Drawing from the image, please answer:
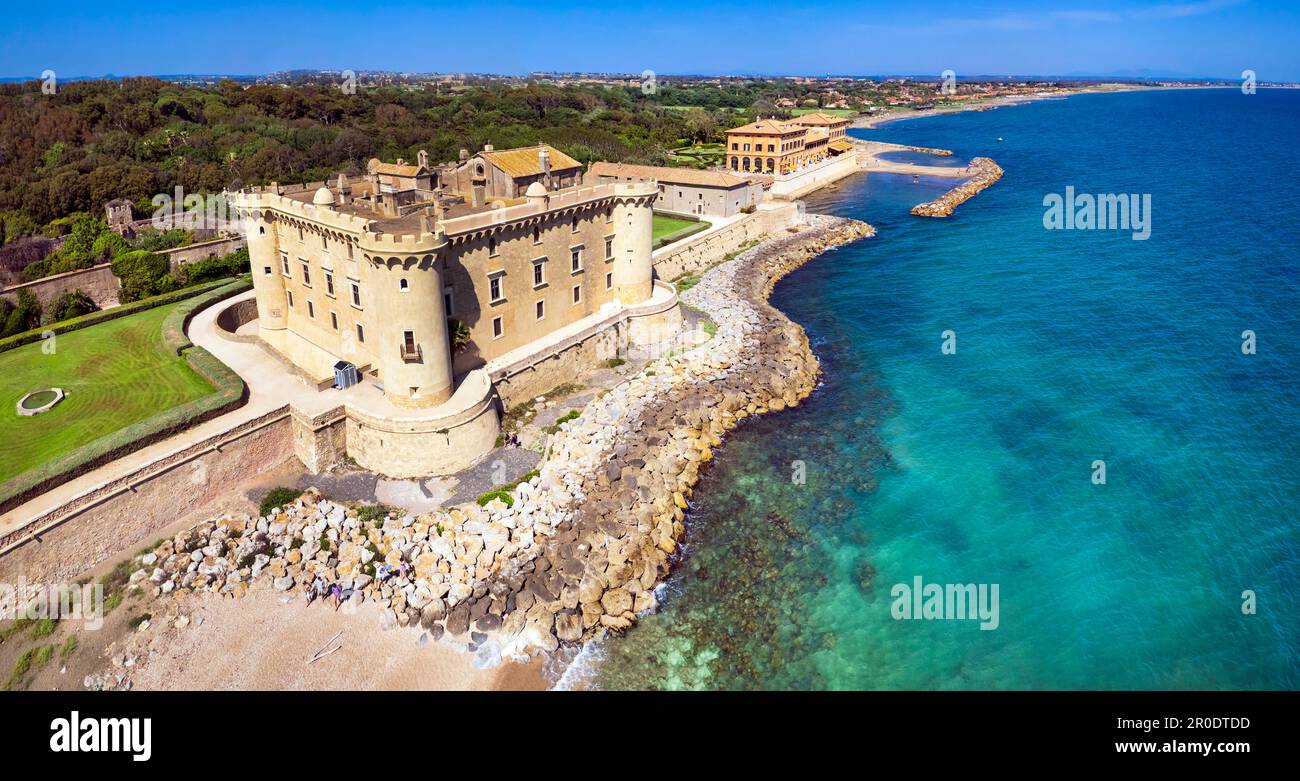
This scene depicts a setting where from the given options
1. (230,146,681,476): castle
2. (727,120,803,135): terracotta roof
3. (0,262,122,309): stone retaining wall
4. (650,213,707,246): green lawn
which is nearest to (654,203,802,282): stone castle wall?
(650,213,707,246): green lawn

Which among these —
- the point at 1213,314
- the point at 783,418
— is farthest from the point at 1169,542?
the point at 1213,314

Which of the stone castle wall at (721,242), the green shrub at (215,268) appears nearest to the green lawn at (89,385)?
the green shrub at (215,268)

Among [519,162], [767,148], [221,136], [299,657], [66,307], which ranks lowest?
[299,657]

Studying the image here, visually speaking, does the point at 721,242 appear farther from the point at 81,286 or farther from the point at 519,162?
the point at 81,286

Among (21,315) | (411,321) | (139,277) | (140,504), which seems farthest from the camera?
(139,277)

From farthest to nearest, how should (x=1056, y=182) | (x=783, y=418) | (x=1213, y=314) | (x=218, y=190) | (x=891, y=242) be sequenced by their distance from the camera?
(x=1056, y=182) → (x=891, y=242) → (x=218, y=190) → (x=1213, y=314) → (x=783, y=418)

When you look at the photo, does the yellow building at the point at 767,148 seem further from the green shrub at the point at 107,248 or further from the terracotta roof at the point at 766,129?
the green shrub at the point at 107,248

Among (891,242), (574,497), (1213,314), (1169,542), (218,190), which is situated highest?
(218,190)

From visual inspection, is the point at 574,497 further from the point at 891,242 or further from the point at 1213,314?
the point at 891,242

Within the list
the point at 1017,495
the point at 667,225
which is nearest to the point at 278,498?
the point at 1017,495
